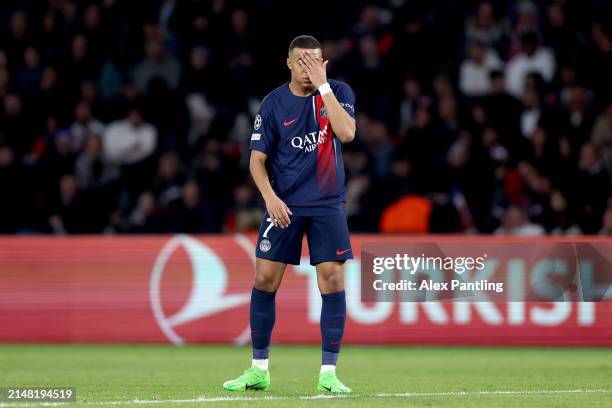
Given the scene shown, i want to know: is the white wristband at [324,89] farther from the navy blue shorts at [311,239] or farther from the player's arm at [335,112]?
the navy blue shorts at [311,239]

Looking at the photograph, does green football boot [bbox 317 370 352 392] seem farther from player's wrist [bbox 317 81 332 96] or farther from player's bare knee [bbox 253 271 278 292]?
player's wrist [bbox 317 81 332 96]

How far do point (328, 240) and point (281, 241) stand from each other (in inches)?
12.3

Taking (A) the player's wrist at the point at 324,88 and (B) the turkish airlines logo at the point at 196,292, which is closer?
(A) the player's wrist at the point at 324,88

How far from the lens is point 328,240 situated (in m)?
8.33

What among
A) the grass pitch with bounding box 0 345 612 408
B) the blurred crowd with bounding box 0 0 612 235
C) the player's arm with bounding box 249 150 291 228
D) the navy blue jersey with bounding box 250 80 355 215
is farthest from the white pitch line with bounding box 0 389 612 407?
the blurred crowd with bounding box 0 0 612 235

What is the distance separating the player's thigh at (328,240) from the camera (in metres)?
8.31

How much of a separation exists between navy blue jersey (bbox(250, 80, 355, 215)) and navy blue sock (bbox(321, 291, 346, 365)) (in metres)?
0.61

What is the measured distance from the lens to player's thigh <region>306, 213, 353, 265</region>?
8312mm

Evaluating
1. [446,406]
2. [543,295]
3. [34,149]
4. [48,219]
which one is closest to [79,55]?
[34,149]

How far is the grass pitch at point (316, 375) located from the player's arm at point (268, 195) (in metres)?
1.14

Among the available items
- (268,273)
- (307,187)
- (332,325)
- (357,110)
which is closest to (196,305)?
(357,110)

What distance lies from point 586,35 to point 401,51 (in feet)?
8.15

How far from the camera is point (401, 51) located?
17.2m

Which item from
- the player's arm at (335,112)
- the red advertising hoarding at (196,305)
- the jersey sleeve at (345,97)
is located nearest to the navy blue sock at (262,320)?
the player's arm at (335,112)
